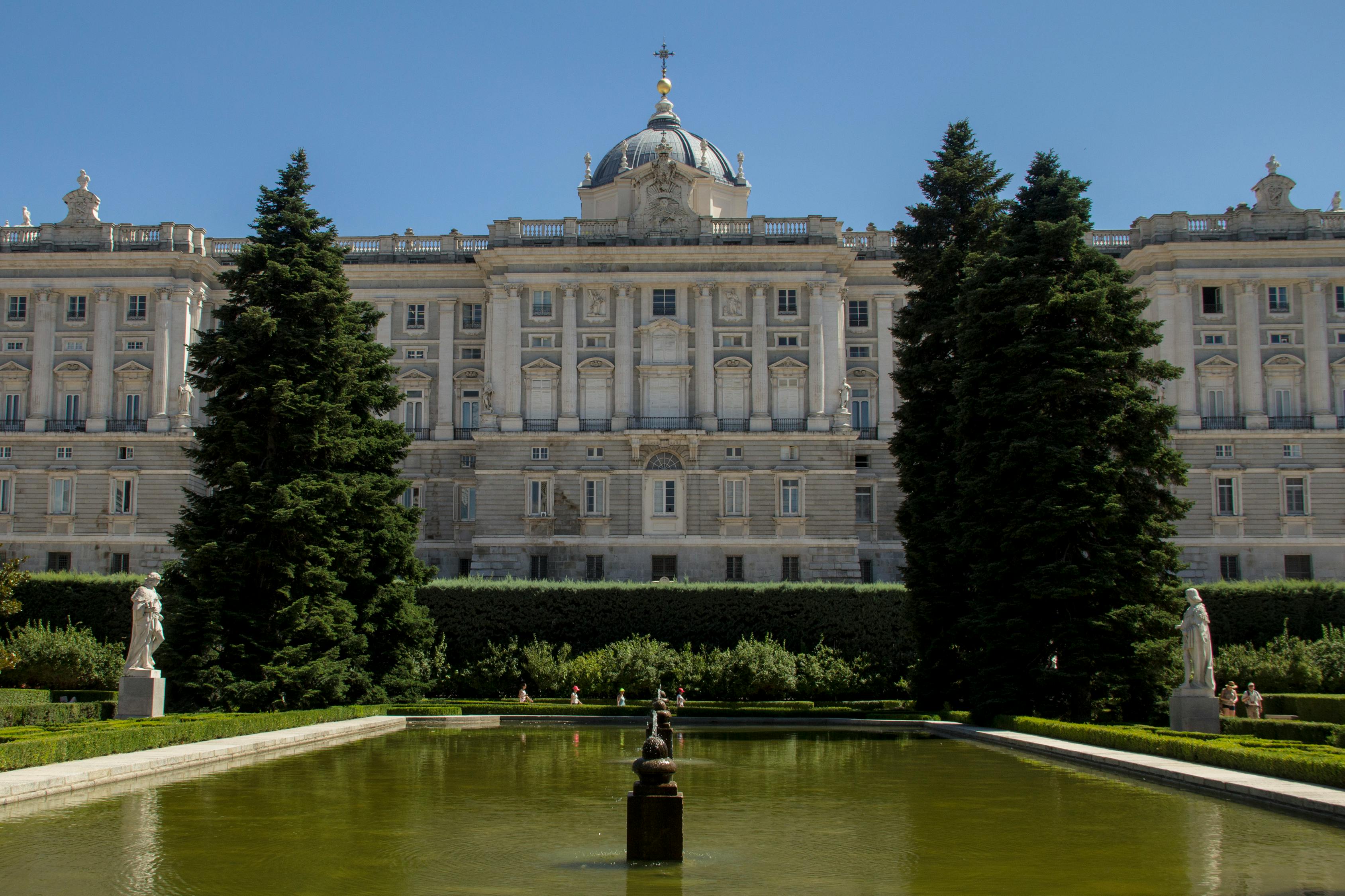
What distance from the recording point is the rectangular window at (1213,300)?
54.4 m

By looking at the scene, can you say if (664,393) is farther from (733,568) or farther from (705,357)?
(733,568)

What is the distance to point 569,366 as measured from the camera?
5447cm

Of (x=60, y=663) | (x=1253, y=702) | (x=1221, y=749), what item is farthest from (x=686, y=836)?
(x=60, y=663)

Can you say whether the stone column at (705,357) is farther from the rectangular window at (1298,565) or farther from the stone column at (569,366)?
the rectangular window at (1298,565)

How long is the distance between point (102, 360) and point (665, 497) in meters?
26.4

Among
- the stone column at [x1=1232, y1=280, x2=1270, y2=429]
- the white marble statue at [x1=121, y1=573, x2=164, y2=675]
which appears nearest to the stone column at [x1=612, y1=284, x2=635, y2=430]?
the stone column at [x1=1232, y1=280, x2=1270, y2=429]

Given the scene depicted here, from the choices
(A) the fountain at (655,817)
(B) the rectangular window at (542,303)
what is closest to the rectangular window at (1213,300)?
(B) the rectangular window at (542,303)

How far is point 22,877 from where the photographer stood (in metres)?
9.94

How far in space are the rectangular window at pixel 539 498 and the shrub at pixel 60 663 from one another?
2007 cm

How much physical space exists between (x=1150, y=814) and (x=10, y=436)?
177 ft

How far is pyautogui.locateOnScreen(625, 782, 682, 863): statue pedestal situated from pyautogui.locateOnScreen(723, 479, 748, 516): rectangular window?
4210 centimetres

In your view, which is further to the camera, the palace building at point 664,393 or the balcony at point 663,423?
the balcony at point 663,423

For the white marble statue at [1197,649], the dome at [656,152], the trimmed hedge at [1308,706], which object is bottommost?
the trimmed hedge at [1308,706]

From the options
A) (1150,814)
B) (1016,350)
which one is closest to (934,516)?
(1016,350)
